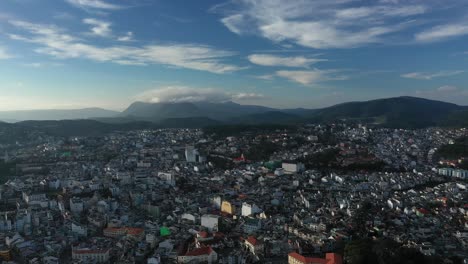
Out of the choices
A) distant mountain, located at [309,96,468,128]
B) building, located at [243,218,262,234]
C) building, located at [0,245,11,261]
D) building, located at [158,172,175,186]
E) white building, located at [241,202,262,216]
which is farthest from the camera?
distant mountain, located at [309,96,468,128]

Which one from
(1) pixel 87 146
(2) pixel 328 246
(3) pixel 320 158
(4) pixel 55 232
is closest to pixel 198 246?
(2) pixel 328 246

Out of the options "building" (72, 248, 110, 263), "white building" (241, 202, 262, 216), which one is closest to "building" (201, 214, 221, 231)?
"white building" (241, 202, 262, 216)

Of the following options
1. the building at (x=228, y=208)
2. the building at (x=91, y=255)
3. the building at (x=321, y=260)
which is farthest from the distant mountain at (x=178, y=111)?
the building at (x=321, y=260)

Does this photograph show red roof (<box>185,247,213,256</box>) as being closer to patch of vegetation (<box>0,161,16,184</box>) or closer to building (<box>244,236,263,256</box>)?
building (<box>244,236,263,256</box>)

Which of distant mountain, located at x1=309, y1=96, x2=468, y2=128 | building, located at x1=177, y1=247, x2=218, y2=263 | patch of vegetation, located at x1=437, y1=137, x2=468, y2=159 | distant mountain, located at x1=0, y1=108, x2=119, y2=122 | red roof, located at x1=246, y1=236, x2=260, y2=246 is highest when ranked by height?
distant mountain, located at x1=309, y1=96, x2=468, y2=128

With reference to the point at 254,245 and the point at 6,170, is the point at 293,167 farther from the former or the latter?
the point at 6,170

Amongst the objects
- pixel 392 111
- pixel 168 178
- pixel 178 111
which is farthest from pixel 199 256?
pixel 178 111

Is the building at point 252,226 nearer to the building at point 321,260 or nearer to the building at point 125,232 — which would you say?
the building at point 321,260
